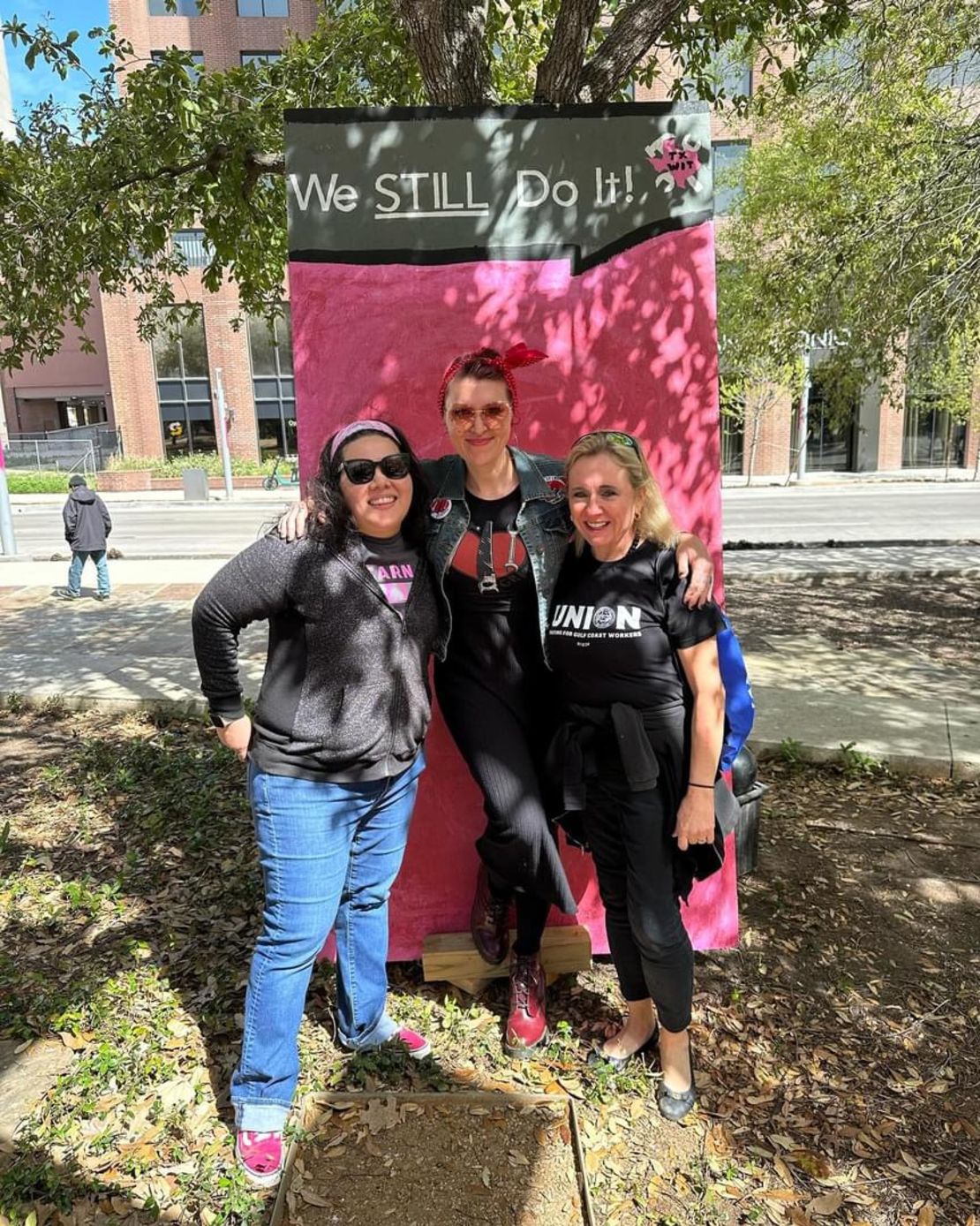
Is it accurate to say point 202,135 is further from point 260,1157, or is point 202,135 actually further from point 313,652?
point 260,1157

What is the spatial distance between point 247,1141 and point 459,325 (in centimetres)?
257

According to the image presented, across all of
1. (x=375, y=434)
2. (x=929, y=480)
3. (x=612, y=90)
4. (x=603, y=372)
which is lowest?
(x=929, y=480)

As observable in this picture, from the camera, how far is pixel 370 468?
2.32 m

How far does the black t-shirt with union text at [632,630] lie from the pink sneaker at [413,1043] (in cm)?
133

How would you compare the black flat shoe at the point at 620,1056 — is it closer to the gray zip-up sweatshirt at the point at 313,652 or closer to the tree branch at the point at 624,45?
the gray zip-up sweatshirt at the point at 313,652

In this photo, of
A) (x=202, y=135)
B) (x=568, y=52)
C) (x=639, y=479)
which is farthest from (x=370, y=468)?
(x=202, y=135)

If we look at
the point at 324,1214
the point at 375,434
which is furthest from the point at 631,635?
the point at 324,1214

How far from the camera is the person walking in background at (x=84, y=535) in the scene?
11.0 meters

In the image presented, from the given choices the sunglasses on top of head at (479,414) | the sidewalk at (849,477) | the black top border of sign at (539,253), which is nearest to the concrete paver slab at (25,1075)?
the sunglasses on top of head at (479,414)

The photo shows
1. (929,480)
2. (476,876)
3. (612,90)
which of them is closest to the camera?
(476,876)

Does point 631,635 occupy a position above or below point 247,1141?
above

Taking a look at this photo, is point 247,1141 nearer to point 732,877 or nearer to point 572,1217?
point 572,1217

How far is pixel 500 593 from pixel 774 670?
16.6 feet

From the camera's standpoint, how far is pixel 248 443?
120 feet
